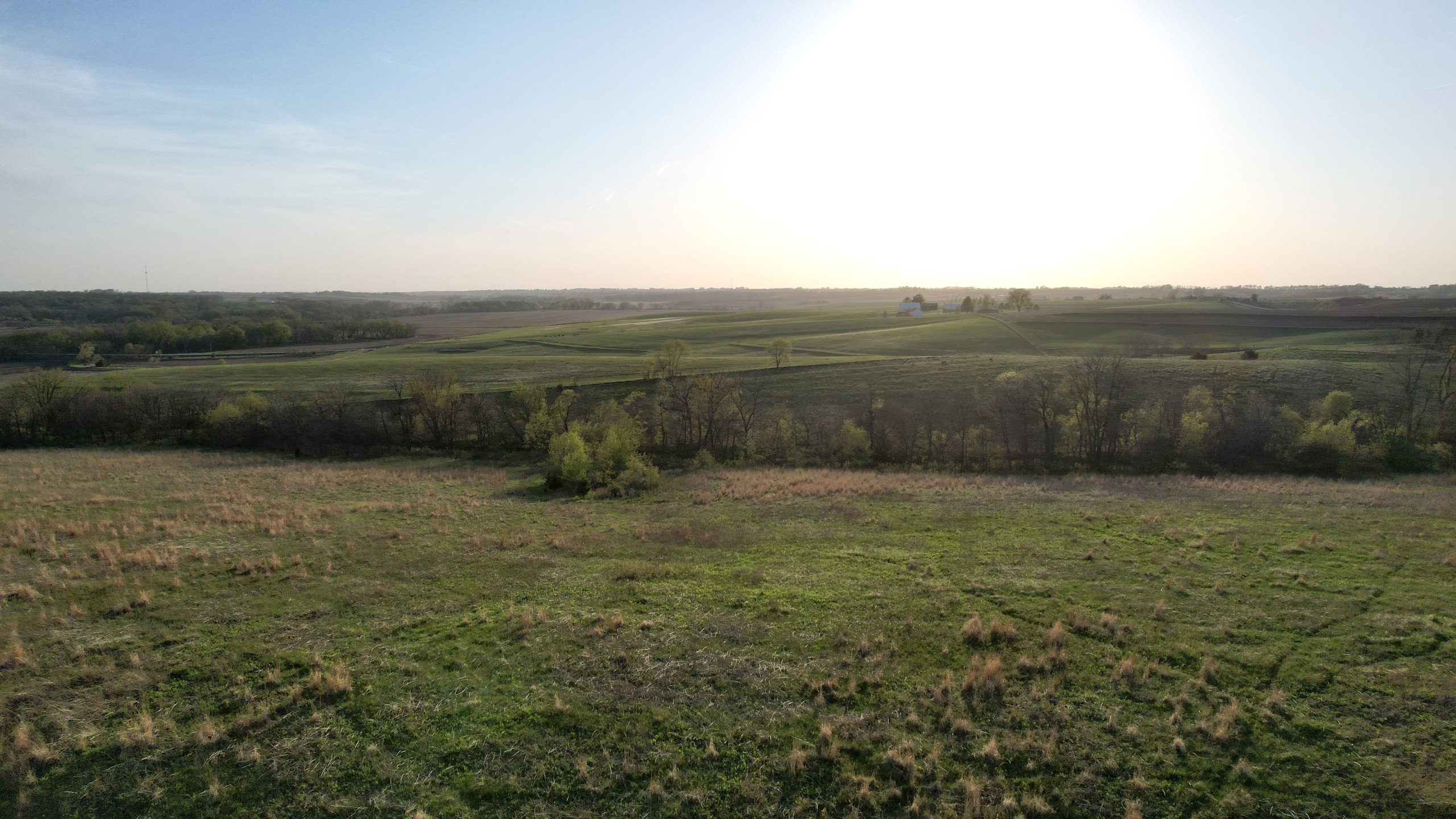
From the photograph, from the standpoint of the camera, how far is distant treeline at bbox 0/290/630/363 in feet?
300

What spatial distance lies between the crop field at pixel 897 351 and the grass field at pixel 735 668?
38.5 meters

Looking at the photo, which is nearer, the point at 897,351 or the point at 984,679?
the point at 984,679

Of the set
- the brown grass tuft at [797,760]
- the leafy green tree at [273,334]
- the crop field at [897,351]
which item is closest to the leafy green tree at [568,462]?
the brown grass tuft at [797,760]

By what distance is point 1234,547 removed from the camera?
18.8 m

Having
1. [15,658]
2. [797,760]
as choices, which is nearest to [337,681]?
[15,658]

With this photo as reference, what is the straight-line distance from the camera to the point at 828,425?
47.9 m

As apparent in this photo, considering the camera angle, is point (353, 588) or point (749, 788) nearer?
point (749, 788)

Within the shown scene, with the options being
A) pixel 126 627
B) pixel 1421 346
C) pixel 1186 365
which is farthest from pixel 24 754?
pixel 1421 346

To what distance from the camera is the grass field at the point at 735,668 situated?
30.0 ft

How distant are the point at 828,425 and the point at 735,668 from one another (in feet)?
120

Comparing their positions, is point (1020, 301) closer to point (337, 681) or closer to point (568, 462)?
point (568, 462)

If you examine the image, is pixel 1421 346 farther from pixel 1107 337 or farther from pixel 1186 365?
pixel 1107 337

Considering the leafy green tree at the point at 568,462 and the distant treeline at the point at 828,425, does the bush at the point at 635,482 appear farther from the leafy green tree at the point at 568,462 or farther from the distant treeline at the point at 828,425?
the leafy green tree at the point at 568,462

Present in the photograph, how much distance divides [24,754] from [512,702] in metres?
7.10
